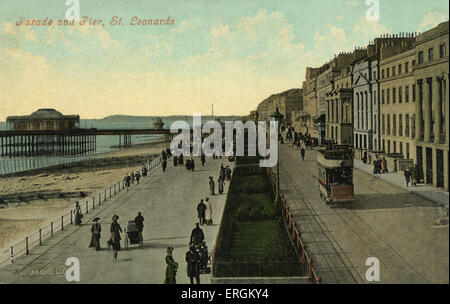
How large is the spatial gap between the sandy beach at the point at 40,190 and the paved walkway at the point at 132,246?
6849mm

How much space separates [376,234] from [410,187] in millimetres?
8543

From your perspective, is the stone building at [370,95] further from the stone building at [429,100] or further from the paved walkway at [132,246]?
the paved walkway at [132,246]

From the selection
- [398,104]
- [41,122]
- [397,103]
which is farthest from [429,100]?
[41,122]

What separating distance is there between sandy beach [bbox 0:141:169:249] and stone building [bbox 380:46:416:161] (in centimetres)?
2718

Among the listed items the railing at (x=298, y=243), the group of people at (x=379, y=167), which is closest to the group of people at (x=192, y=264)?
the railing at (x=298, y=243)

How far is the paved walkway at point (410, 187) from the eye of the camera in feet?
44.8

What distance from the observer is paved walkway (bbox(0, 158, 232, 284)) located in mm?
12992

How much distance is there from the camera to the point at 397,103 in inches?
1200

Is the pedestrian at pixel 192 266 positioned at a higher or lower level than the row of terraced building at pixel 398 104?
lower

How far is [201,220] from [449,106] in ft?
40.9
